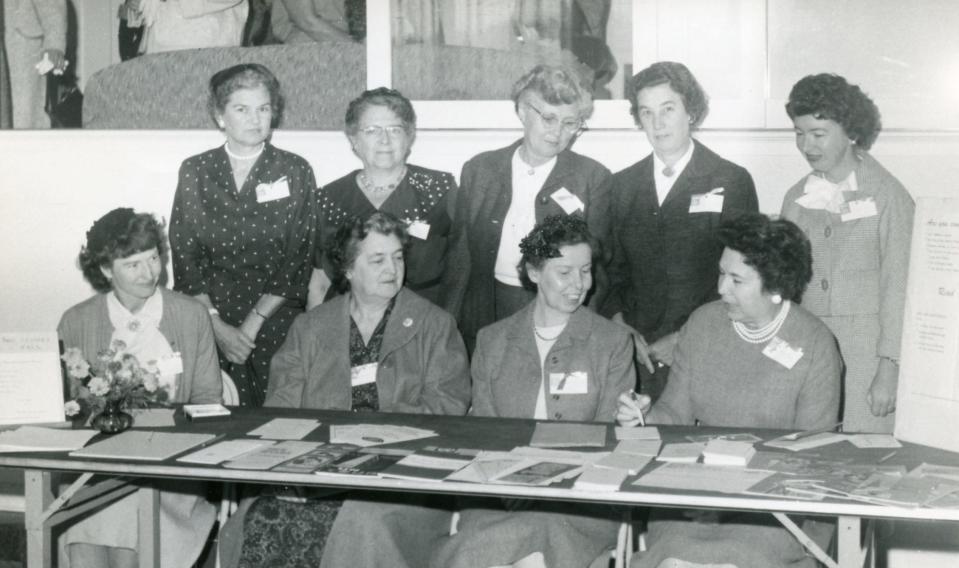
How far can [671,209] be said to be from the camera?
4086 mm

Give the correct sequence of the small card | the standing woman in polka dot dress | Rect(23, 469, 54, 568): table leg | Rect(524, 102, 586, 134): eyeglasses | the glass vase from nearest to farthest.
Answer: Rect(23, 469, 54, 568): table leg, the small card, the glass vase, Rect(524, 102, 586, 134): eyeglasses, the standing woman in polka dot dress

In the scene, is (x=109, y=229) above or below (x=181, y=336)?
above

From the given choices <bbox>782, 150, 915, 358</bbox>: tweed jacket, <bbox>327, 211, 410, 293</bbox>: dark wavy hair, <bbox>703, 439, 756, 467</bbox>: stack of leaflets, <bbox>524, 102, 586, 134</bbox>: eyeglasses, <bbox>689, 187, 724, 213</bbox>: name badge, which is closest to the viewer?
<bbox>703, 439, 756, 467</bbox>: stack of leaflets

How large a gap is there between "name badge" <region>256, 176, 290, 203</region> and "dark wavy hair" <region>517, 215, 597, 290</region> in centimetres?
124

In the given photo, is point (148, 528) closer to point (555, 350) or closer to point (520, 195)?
point (555, 350)

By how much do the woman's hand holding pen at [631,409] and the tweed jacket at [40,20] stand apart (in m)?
3.57

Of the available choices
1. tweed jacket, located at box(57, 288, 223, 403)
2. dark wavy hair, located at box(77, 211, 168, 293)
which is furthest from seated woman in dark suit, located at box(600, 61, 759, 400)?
dark wavy hair, located at box(77, 211, 168, 293)

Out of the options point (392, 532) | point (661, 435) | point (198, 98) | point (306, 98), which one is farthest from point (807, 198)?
point (198, 98)

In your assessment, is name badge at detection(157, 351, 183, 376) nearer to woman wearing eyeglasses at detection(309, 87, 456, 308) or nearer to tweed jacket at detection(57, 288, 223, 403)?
tweed jacket at detection(57, 288, 223, 403)

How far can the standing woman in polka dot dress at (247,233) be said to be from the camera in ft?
14.7

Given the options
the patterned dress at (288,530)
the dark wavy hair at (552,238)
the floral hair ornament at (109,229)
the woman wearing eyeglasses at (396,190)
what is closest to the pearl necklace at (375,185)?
the woman wearing eyeglasses at (396,190)

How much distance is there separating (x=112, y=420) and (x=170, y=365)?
573 millimetres

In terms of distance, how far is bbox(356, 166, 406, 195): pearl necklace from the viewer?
4379mm

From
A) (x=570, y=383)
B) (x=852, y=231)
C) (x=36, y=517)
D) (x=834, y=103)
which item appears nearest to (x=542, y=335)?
(x=570, y=383)
